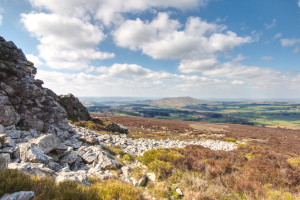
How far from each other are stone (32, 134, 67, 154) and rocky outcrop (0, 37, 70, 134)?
4.59m

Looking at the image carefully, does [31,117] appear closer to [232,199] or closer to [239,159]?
[232,199]

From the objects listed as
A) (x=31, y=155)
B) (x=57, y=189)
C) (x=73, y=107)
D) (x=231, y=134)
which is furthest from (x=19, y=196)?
(x=231, y=134)

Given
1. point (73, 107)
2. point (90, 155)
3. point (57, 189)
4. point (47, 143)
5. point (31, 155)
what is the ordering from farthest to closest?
1. point (73, 107)
2. point (90, 155)
3. point (47, 143)
4. point (31, 155)
5. point (57, 189)

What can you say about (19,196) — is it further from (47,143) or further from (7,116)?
(7,116)

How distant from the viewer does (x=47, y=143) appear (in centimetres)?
786

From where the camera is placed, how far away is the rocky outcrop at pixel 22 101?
10.8 m

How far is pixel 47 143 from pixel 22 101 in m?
8.15

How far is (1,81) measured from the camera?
12.0m

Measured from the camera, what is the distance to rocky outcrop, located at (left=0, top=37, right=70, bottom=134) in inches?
424

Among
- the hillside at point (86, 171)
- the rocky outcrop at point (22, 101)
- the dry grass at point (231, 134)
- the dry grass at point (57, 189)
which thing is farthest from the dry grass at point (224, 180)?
the dry grass at point (231, 134)

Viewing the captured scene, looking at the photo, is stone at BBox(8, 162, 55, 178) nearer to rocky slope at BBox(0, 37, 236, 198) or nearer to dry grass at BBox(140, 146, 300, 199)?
rocky slope at BBox(0, 37, 236, 198)

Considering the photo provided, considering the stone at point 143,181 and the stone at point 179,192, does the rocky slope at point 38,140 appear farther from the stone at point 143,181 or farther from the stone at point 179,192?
the stone at point 179,192

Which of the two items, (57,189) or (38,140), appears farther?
(38,140)

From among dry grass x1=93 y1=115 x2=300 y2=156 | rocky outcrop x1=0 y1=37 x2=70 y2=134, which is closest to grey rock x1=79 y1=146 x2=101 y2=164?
rocky outcrop x1=0 y1=37 x2=70 y2=134
